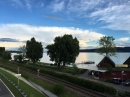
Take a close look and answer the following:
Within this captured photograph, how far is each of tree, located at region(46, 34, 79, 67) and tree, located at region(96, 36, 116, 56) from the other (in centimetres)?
1667

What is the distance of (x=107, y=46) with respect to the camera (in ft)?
308

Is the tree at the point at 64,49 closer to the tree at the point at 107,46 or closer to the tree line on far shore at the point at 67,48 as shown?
the tree line on far shore at the point at 67,48

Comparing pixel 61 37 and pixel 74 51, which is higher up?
pixel 61 37

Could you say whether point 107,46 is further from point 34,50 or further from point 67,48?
point 34,50

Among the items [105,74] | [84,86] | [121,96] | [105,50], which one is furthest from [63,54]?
[121,96]

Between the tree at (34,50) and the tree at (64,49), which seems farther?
the tree at (34,50)

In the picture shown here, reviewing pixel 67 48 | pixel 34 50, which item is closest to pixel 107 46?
pixel 67 48

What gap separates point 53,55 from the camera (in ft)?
282

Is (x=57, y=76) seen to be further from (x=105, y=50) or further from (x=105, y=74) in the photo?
(x=105, y=50)

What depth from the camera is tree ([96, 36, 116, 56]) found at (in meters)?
92.9

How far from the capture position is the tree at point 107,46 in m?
92.9

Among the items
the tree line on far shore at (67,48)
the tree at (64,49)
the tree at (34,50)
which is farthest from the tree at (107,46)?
the tree at (34,50)

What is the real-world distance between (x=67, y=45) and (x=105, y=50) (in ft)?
77.3

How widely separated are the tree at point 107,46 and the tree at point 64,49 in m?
16.7
